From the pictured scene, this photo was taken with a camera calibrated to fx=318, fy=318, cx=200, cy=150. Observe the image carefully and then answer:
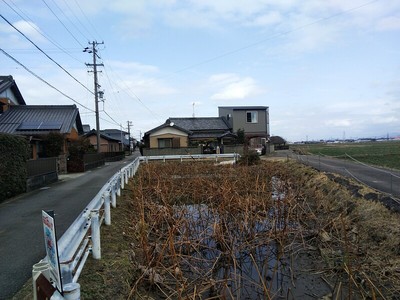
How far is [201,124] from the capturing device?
138 ft

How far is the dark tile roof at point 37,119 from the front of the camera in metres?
24.1

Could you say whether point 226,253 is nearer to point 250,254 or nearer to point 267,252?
point 250,254

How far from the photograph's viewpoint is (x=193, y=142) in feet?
125

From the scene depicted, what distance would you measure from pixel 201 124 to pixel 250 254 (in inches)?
1457

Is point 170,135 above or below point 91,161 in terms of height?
above

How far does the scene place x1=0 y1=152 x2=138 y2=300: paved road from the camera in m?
4.54

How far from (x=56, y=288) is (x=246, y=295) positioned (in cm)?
340

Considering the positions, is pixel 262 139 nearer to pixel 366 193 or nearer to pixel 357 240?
pixel 366 193

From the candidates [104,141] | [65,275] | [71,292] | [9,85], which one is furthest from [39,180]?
[104,141]

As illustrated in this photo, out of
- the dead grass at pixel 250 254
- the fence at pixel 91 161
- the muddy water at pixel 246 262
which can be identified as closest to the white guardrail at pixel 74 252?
the dead grass at pixel 250 254

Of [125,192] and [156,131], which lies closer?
[125,192]

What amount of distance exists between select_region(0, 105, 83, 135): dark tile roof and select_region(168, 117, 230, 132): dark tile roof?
15.3 metres

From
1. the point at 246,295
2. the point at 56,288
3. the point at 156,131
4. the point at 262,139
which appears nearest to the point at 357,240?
the point at 246,295

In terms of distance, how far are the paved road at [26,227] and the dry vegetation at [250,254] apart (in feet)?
3.51
